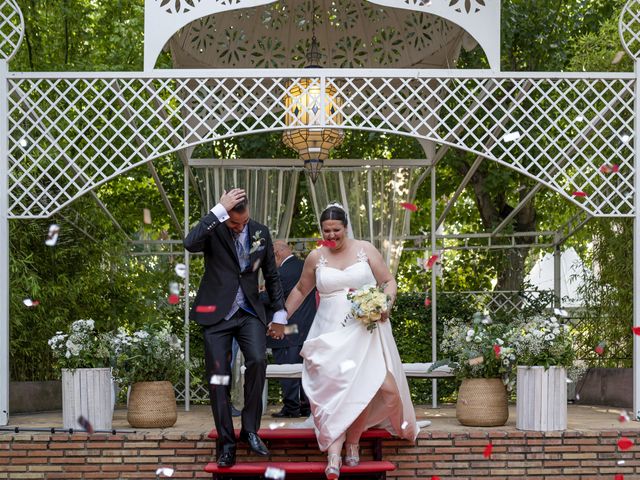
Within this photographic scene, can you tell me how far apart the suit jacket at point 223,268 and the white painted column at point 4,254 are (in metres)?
1.85

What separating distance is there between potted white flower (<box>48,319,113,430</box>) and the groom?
1185mm

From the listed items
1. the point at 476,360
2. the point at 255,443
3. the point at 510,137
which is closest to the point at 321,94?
the point at 510,137

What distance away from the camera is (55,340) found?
718 centimetres

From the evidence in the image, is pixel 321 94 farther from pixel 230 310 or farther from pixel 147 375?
pixel 147 375

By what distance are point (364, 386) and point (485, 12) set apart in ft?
9.61

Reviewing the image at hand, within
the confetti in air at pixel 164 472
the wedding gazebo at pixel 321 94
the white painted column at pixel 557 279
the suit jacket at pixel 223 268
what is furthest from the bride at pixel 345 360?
the white painted column at pixel 557 279

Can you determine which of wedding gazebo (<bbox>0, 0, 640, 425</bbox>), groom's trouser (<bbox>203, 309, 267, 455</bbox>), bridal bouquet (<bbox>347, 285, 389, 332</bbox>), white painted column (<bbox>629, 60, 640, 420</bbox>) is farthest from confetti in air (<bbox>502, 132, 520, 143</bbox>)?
groom's trouser (<bbox>203, 309, 267, 455</bbox>)

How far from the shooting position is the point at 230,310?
618 centimetres

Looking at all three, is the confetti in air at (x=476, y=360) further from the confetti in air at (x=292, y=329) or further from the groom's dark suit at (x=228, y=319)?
the groom's dark suit at (x=228, y=319)

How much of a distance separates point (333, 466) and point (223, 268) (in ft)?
4.36

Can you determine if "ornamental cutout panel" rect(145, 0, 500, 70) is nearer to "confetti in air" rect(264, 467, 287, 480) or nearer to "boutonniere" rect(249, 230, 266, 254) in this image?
"boutonniere" rect(249, 230, 266, 254)

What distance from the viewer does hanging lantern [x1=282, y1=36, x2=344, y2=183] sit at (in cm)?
767

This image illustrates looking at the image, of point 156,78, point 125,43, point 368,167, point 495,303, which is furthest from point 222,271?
point 125,43

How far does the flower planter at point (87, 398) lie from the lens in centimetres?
709
